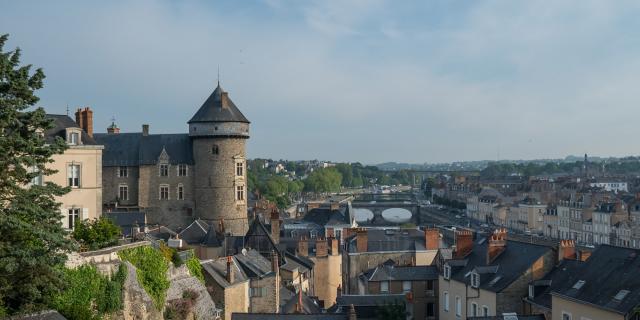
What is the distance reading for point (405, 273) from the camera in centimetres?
3572

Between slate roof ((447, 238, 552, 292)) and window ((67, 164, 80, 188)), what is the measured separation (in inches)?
583

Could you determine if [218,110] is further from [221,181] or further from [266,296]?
[266,296]

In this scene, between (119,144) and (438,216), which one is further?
(438,216)

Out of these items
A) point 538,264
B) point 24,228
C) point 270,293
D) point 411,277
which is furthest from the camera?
point 411,277

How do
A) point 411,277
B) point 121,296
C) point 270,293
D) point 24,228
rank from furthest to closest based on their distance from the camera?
point 411,277, point 270,293, point 121,296, point 24,228

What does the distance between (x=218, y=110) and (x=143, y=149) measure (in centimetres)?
548

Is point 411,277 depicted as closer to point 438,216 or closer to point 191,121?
point 191,121

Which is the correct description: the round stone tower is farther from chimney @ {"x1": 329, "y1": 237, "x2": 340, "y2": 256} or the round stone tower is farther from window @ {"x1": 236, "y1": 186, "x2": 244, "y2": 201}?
chimney @ {"x1": 329, "y1": 237, "x2": 340, "y2": 256}

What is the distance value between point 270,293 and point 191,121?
53.5 ft

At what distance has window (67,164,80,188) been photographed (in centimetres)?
2728

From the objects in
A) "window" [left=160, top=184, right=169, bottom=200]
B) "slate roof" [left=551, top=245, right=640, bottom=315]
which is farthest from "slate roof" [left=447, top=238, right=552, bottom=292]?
"window" [left=160, top=184, right=169, bottom=200]

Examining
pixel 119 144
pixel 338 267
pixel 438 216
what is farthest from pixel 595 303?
pixel 438 216

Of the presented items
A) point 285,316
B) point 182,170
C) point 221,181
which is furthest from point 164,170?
point 285,316

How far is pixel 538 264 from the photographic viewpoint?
27.1 m
